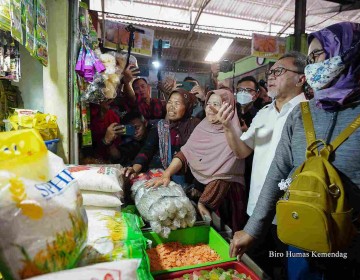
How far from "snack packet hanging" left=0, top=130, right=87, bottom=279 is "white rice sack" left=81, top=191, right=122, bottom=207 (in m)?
0.93

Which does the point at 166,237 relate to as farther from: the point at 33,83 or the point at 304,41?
the point at 304,41

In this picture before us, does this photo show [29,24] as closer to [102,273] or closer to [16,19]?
[16,19]

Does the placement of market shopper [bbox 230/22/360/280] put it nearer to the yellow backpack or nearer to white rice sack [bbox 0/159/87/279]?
the yellow backpack

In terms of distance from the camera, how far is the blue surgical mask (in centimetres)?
130

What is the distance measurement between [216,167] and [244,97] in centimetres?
118

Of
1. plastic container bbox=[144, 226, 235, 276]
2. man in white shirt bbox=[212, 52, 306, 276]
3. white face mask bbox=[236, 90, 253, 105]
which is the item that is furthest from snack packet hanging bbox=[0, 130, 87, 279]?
white face mask bbox=[236, 90, 253, 105]

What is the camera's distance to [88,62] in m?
2.34

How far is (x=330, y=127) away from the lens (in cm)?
130

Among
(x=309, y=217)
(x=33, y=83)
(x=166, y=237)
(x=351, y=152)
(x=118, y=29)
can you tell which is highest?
(x=118, y=29)

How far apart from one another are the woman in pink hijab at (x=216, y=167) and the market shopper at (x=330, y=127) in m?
0.96

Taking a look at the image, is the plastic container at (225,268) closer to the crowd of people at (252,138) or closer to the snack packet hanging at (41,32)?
the crowd of people at (252,138)

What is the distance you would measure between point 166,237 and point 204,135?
115 cm

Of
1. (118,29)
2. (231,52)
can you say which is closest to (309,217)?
(118,29)

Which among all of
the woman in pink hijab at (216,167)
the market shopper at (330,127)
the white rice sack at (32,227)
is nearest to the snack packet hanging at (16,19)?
the white rice sack at (32,227)
